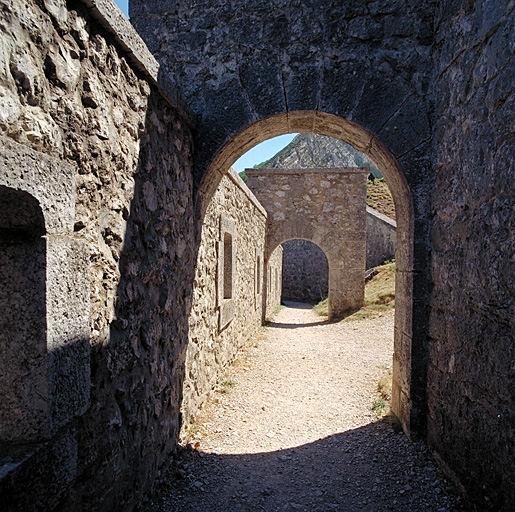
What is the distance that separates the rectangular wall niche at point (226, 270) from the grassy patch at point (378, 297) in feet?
16.1

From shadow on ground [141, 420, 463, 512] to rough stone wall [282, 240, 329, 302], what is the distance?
14000 mm

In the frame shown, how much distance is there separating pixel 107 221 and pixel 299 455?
8.02ft

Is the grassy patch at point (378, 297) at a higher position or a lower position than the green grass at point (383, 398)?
higher

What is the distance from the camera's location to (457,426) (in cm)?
234

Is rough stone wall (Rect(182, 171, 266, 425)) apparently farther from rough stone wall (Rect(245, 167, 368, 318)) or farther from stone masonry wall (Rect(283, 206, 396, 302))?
stone masonry wall (Rect(283, 206, 396, 302))

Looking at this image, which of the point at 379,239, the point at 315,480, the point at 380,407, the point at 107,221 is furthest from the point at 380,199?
the point at 107,221

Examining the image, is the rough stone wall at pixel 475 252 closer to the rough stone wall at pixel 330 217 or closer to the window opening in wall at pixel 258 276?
the window opening in wall at pixel 258 276

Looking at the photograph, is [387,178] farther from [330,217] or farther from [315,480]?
[330,217]

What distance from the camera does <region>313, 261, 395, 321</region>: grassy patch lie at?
31.2 ft

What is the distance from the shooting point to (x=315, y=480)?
8.82 ft

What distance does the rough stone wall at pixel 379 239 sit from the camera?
587 inches

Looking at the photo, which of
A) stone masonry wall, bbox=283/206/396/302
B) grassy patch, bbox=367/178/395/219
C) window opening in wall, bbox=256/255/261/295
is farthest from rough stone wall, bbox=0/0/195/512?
grassy patch, bbox=367/178/395/219

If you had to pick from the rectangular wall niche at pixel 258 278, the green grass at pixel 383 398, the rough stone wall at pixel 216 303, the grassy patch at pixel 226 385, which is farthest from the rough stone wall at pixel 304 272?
the grassy patch at pixel 226 385

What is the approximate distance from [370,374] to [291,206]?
6317 mm
